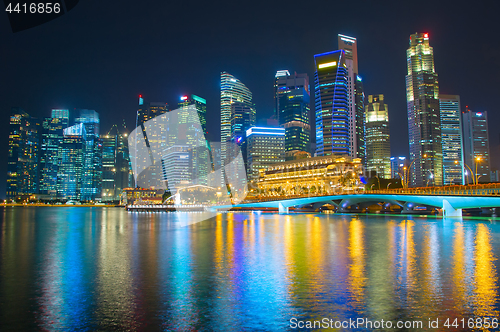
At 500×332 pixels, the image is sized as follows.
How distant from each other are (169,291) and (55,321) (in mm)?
4702

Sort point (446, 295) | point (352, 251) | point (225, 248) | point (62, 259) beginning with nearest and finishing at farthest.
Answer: point (446, 295) → point (62, 259) → point (352, 251) → point (225, 248)

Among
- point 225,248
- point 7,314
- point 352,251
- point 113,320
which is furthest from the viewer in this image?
point 225,248

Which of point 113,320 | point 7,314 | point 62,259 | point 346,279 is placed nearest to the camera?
Answer: point 113,320

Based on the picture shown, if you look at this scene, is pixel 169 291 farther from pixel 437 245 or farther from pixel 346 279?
pixel 437 245

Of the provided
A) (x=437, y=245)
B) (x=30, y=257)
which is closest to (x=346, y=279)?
(x=437, y=245)

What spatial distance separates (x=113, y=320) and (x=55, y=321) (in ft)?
6.24

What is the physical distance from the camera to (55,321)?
1163cm

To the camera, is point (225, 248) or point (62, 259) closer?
point (62, 259)

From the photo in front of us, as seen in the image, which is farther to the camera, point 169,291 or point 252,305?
point 169,291

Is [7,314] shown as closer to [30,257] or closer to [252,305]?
[252,305]

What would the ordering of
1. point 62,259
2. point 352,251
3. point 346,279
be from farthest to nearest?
1. point 352,251
2. point 62,259
3. point 346,279

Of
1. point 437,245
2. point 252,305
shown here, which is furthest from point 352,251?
point 252,305

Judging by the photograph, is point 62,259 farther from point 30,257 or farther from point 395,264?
point 395,264

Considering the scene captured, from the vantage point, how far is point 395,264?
21.2 meters
